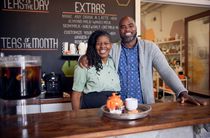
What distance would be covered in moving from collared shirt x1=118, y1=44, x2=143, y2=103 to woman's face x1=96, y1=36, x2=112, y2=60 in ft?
0.75

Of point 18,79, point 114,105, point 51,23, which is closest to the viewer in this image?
point 18,79

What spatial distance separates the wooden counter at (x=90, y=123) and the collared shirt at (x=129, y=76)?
0.49 metres

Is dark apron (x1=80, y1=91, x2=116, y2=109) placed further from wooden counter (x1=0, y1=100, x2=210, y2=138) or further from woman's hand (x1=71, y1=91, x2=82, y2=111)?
wooden counter (x1=0, y1=100, x2=210, y2=138)

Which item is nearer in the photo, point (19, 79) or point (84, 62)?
point (19, 79)

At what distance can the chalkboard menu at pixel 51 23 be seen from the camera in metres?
2.85

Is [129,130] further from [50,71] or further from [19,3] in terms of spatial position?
[19,3]

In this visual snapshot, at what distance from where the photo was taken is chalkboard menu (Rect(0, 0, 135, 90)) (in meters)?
2.85

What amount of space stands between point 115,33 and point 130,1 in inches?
20.1

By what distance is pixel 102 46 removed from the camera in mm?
1780

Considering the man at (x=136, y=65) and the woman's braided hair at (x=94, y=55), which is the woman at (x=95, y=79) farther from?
the man at (x=136, y=65)

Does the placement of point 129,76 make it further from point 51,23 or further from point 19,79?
point 51,23

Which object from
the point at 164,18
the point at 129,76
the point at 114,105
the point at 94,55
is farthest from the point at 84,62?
the point at 164,18

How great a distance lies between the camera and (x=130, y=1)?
10.8 ft

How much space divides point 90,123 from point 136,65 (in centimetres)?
92
